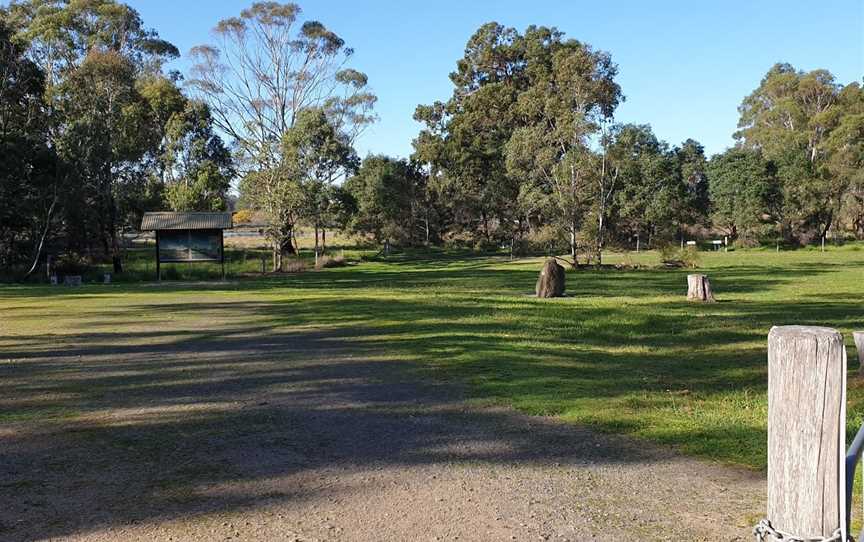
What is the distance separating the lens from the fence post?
2438 mm

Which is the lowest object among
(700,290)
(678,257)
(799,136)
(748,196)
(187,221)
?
(700,290)

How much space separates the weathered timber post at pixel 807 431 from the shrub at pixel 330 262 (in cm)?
4113

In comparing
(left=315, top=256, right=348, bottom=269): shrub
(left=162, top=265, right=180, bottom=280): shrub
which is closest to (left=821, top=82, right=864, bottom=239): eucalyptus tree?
(left=315, top=256, right=348, bottom=269): shrub

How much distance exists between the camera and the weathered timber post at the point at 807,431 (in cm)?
244

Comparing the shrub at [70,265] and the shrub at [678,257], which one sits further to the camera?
the shrub at [678,257]

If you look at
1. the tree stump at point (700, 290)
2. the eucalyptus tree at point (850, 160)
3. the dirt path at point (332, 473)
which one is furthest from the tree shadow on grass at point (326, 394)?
the eucalyptus tree at point (850, 160)

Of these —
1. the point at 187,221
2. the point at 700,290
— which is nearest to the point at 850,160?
the point at 700,290

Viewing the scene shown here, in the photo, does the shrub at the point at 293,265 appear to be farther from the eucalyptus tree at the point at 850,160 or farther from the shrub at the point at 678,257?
the eucalyptus tree at the point at 850,160

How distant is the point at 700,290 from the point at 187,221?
75.0 feet

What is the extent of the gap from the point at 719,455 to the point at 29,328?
14109mm

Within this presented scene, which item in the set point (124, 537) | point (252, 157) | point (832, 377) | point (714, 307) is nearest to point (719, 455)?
point (832, 377)

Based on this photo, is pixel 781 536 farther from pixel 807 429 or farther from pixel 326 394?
pixel 326 394

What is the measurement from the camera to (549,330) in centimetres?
1349

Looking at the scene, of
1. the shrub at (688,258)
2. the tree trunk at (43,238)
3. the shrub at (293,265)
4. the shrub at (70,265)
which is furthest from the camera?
the shrub at (293,265)
